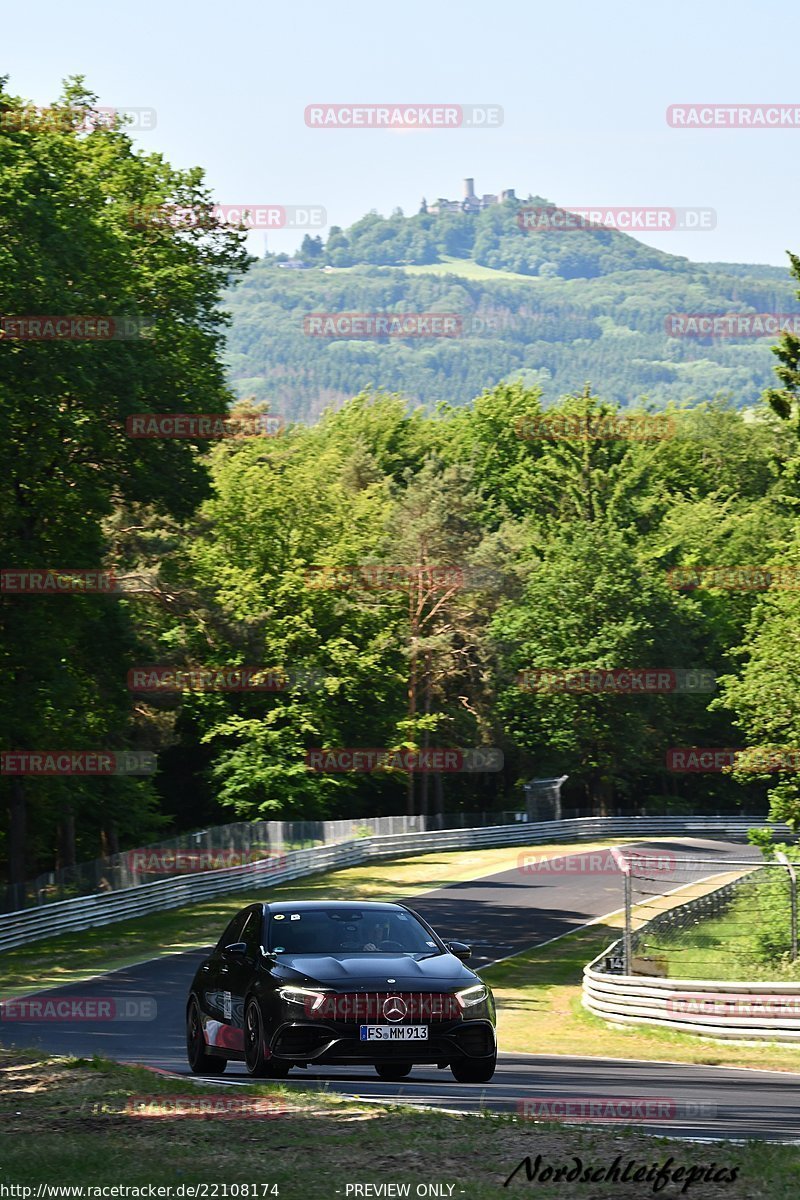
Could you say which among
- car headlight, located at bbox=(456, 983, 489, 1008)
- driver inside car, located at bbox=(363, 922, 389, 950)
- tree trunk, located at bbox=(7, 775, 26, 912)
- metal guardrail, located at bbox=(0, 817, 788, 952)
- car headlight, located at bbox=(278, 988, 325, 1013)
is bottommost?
metal guardrail, located at bbox=(0, 817, 788, 952)

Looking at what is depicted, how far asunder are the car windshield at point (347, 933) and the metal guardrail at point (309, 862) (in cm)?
2455

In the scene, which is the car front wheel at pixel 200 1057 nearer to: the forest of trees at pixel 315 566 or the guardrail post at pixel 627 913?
the guardrail post at pixel 627 913

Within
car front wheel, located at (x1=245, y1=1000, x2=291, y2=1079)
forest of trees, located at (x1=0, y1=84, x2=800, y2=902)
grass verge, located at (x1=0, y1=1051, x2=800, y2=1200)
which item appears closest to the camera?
grass verge, located at (x1=0, y1=1051, x2=800, y2=1200)

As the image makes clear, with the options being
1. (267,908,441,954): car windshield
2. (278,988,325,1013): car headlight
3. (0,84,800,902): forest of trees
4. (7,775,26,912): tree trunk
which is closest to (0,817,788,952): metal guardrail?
(7,775,26,912): tree trunk

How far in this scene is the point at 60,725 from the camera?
130ft

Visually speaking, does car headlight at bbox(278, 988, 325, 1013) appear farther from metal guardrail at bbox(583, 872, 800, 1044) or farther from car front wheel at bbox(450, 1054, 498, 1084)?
metal guardrail at bbox(583, 872, 800, 1044)

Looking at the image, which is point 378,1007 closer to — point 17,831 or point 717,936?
point 717,936

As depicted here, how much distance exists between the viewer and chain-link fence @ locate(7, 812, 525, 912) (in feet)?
130

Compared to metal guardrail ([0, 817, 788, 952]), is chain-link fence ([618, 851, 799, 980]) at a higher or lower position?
higher

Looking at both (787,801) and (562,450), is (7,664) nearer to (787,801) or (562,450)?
(787,801)

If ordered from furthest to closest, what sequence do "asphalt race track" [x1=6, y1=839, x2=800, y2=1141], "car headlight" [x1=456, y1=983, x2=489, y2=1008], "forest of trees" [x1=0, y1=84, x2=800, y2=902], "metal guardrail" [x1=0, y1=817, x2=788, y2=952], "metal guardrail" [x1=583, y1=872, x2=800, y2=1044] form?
"metal guardrail" [x1=0, y1=817, x2=788, y2=952] → "forest of trees" [x1=0, y1=84, x2=800, y2=902] → "metal guardrail" [x1=583, y1=872, x2=800, y2=1044] → "car headlight" [x1=456, y1=983, x2=489, y2=1008] → "asphalt race track" [x1=6, y1=839, x2=800, y2=1141]

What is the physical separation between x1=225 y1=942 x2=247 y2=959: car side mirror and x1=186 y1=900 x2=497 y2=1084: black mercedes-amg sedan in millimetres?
18


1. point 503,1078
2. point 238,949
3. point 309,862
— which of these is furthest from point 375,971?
point 309,862

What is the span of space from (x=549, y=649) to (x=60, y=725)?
4419cm
